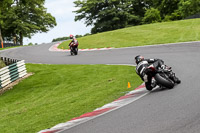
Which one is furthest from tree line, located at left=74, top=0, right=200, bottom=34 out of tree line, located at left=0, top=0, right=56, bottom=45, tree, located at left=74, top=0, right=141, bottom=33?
→ tree line, located at left=0, top=0, right=56, bottom=45

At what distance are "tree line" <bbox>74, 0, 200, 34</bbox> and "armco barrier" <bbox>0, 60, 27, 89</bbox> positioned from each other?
132ft

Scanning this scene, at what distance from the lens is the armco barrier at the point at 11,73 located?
14.7 meters

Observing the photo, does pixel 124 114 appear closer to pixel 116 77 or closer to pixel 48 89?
pixel 116 77

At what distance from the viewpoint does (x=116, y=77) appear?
1234 centimetres

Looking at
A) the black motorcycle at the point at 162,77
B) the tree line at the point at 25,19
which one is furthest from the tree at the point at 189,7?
the black motorcycle at the point at 162,77

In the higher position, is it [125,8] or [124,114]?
[125,8]

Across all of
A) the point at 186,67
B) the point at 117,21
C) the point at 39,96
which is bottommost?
the point at 39,96

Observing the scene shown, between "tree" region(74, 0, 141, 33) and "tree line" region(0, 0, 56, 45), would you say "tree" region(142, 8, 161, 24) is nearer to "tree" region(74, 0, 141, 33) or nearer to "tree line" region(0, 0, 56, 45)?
"tree" region(74, 0, 141, 33)

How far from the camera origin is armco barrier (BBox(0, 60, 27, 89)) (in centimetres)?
1473

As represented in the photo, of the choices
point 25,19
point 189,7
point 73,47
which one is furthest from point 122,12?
point 73,47

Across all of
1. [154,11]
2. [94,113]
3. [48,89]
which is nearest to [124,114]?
[94,113]

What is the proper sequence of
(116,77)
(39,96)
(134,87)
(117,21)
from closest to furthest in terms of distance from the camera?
(134,87)
(39,96)
(116,77)
(117,21)

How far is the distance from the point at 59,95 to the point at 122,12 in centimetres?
4781

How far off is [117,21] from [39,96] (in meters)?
49.0
